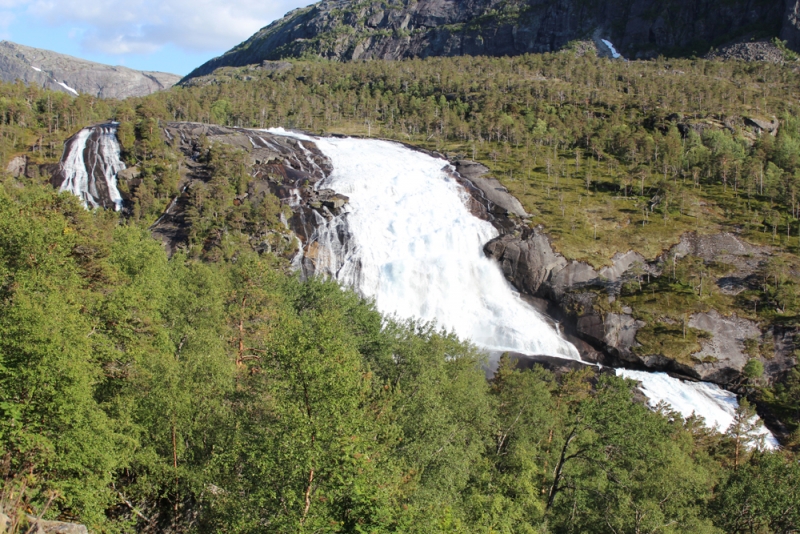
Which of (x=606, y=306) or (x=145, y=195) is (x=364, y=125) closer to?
(x=145, y=195)

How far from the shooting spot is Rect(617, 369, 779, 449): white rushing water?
49.6 m

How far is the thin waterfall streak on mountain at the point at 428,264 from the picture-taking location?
60531mm

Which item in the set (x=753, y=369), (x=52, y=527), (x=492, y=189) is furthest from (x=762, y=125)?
(x=52, y=527)

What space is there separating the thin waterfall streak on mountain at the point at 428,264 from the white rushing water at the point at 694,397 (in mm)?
8108

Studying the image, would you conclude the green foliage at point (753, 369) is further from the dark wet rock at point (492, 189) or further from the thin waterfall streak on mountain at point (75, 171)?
the thin waterfall streak on mountain at point (75, 171)

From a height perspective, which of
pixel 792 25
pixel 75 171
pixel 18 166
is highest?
pixel 792 25

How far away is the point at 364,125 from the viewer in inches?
5645

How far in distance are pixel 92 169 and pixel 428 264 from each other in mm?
53430

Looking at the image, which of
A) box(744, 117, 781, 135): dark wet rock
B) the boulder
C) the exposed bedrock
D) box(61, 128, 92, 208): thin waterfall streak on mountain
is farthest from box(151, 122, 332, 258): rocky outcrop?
box(744, 117, 781, 135): dark wet rock

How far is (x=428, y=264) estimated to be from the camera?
215 feet

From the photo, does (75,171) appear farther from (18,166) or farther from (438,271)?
(438,271)

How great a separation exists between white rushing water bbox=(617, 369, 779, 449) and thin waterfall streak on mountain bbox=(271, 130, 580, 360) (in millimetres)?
8108

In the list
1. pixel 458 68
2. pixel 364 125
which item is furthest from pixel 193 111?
pixel 458 68

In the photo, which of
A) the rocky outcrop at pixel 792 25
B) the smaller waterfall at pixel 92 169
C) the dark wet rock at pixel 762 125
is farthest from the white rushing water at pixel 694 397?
the rocky outcrop at pixel 792 25
